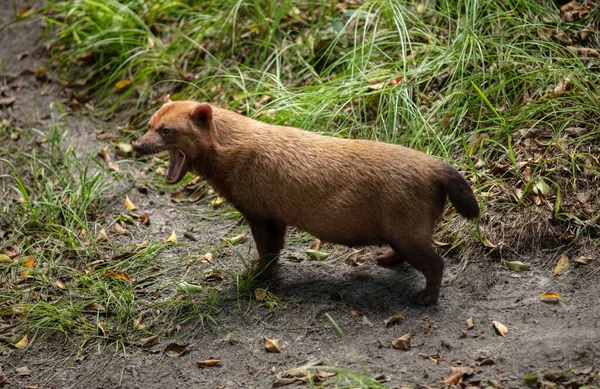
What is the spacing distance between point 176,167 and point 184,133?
32 cm

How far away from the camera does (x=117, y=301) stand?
5516 mm

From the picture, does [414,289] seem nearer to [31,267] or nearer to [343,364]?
[343,364]

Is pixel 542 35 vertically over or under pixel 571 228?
over

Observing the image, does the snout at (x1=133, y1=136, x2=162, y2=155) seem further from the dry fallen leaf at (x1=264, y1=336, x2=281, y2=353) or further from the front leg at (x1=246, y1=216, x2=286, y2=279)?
the dry fallen leaf at (x1=264, y1=336, x2=281, y2=353)

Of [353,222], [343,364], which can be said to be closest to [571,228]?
[353,222]

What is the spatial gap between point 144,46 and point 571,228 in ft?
17.2

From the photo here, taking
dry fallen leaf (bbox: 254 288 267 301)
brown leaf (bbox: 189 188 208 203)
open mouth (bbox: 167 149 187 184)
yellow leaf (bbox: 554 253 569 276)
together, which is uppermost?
open mouth (bbox: 167 149 187 184)

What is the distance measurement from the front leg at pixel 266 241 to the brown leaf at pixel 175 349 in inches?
32.3

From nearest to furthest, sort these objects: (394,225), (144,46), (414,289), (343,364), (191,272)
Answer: (343,364)
(394,225)
(414,289)
(191,272)
(144,46)

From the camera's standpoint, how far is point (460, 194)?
4.84 metres

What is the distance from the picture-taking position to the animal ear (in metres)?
5.26

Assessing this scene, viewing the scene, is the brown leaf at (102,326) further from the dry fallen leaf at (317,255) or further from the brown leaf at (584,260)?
the brown leaf at (584,260)

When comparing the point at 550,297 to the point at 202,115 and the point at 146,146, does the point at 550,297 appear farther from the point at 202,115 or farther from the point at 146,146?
the point at 146,146

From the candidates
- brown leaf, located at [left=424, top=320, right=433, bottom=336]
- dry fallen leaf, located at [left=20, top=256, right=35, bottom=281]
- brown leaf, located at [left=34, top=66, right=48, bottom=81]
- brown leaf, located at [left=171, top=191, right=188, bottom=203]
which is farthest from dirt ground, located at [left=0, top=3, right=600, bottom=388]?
brown leaf, located at [left=34, top=66, right=48, bottom=81]
